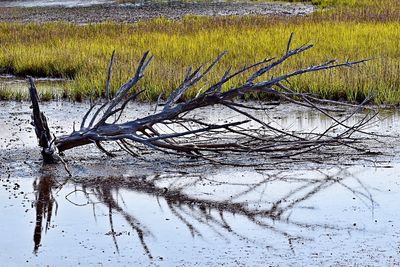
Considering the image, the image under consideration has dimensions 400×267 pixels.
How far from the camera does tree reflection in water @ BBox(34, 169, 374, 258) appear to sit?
6.54 meters

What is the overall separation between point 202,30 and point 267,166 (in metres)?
13.1

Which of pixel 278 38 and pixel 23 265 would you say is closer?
pixel 23 265

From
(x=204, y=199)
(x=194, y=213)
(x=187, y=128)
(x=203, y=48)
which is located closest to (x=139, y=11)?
(x=203, y=48)

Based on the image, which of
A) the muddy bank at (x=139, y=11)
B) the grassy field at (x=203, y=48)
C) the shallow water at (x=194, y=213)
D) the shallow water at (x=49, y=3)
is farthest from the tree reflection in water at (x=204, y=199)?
the shallow water at (x=49, y=3)

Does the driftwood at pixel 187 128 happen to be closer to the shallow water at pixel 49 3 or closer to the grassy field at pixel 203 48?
the grassy field at pixel 203 48

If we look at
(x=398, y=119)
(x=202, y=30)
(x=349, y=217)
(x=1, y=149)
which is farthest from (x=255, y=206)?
(x=202, y=30)

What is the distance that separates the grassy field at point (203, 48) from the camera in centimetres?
1293

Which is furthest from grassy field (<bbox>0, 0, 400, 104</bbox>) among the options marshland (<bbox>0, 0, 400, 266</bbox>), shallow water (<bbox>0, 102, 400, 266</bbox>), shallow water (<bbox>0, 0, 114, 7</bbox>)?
shallow water (<bbox>0, 0, 114, 7</bbox>)

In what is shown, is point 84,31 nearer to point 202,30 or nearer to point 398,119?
point 202,30

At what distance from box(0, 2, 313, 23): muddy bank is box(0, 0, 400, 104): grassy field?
4217mm

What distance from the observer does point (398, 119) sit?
1080 cm

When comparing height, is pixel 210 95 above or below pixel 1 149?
above

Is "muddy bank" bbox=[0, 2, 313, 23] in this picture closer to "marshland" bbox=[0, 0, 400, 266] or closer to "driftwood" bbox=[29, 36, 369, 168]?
"marshland" bbox=[0, 0, 400, 266]

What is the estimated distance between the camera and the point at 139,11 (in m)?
32.3
